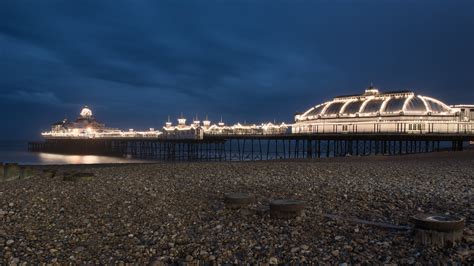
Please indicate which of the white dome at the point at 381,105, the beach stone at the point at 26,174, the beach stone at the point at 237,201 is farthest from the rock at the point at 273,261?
the white dome at the point at 381,105

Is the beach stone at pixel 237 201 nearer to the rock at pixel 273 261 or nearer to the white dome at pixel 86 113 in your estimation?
the rock at pixel 273 261

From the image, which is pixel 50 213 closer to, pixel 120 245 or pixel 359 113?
pixel 120 245

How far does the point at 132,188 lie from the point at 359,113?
57747 millimetres

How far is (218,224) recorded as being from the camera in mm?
8172

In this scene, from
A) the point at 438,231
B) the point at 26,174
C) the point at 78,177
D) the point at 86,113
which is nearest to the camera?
the point at 438,231

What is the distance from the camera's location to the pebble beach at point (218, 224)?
640 centimetres

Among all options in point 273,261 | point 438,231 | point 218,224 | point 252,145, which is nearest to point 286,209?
point 218,224

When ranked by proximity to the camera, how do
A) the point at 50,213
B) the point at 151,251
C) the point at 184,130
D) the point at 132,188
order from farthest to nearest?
the point at 184,130
the point at 132,188
the point at 50,213
the point at 151,251

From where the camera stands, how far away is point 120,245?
717 cm

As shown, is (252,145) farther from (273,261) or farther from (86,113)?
(86,113)

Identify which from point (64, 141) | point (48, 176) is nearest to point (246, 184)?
point (48, 176)

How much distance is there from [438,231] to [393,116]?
58.9m

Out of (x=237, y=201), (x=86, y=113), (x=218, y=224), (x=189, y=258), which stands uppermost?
(x=86, y=113)

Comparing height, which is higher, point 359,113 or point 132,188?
point 359,113
